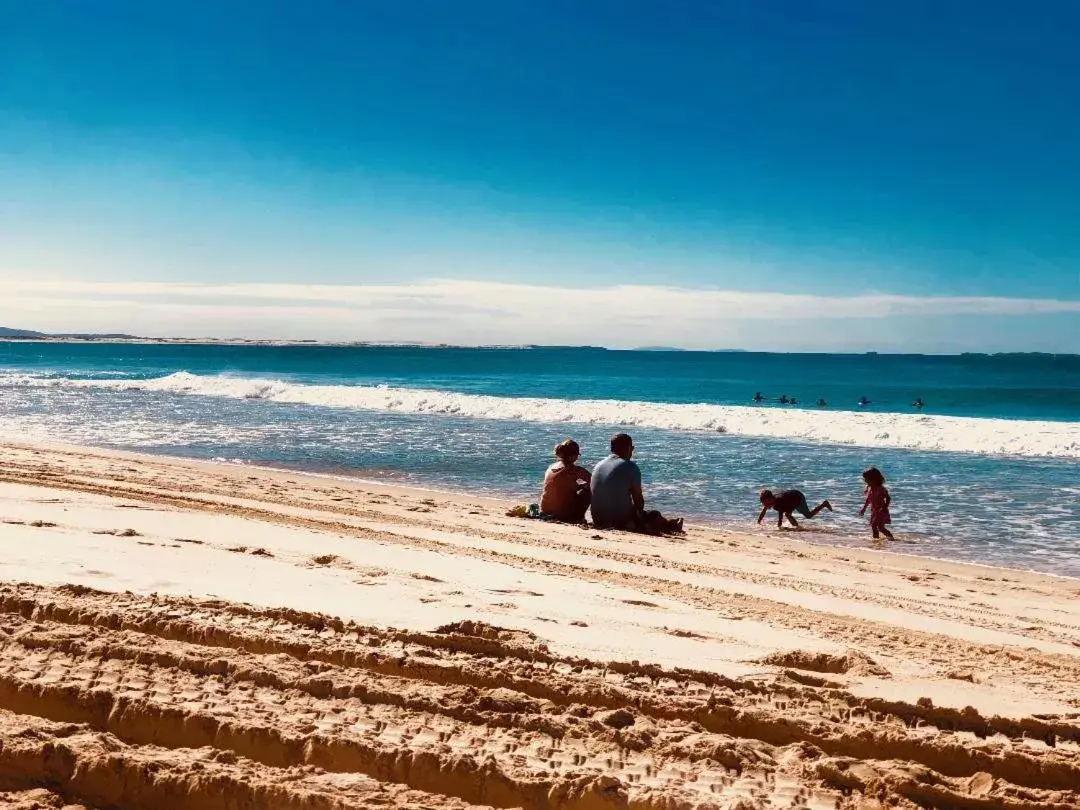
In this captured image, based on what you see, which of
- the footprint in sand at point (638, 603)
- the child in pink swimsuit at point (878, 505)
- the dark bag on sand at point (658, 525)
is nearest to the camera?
the footprint in sand at point (638, 603)

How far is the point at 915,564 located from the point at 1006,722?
617cm

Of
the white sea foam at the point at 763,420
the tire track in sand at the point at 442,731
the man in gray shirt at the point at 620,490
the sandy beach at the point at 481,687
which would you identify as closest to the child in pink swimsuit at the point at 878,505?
the man in gray shirt at the point at 620,490

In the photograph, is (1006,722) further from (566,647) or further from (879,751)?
(566,647)

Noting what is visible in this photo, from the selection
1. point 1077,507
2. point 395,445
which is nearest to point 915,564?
point 1077,507

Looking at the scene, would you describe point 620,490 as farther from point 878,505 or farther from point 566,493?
point 878,505

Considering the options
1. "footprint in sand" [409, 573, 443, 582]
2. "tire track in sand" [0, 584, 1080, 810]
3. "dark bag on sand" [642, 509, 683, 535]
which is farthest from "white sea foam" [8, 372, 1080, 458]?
"tire track in sand" [0, 584, 1080, 810]

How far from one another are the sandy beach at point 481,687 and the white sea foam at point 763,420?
678 inches

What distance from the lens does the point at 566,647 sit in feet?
13.3

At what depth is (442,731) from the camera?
10.3ft

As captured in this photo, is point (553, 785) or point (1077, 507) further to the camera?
point (1077, 507)

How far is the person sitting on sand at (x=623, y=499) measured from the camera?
32.2ft

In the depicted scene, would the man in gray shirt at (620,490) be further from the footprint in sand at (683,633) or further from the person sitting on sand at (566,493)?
the footprint in sand at (683,633)

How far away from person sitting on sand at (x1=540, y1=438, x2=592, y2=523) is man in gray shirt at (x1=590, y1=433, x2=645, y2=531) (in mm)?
377

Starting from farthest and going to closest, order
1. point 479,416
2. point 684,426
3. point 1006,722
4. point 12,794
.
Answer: point 479,416 < point 684,426 < point 1006,722 < point 12,794
